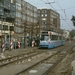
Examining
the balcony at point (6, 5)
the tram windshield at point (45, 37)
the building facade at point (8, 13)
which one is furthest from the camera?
the balcony at point (6, 5)

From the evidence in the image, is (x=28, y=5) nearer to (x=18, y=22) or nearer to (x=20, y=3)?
(x=20, y=3)

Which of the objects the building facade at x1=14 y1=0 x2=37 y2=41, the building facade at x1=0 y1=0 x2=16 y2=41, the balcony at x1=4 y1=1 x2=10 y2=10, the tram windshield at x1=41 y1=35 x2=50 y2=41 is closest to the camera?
the tram windshield at x1=41 y1=35 x2=50 y2=41

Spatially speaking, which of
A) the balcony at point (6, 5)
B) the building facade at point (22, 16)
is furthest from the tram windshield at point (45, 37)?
the building facade at point (22, 16)

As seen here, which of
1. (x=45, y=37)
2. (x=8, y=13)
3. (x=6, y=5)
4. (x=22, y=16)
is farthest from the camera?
(x=22, y=16)

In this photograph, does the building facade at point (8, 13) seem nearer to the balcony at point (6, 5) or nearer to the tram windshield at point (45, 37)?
the balcony at point (6, 5)

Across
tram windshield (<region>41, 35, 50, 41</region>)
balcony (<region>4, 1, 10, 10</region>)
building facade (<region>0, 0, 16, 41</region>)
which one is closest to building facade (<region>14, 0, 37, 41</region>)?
building facade (<region>0, 0, 16, 41</region>)

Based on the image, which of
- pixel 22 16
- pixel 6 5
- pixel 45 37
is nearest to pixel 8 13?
pixel 6 5

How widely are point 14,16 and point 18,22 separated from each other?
6711 millimetres

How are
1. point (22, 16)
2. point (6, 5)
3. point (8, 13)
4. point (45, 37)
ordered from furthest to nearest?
point (22, 16), point (8, 13), point (6, 5), point (45, 37)

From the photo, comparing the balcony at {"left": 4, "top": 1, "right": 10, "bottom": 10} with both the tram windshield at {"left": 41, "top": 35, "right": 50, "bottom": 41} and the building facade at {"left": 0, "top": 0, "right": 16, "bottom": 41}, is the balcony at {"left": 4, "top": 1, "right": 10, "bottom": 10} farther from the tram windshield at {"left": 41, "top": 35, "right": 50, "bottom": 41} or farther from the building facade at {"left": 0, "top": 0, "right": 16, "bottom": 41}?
the tram windshield at {"left": 41, "top": 35, "right": 50, "bottom": 41}

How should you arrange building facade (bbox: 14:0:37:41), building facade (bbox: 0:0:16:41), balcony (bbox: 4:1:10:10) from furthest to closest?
building facade (bbox: 14:0:37:41), balcony (bbox: 4:1:10:10), building facade (bbox: 0:0:16:41)

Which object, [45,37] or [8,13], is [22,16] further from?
[45,37]

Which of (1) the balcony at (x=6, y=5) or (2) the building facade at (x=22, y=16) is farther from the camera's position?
(2) the building facade at (x=22, y=16)

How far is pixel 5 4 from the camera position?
82.7 metres
